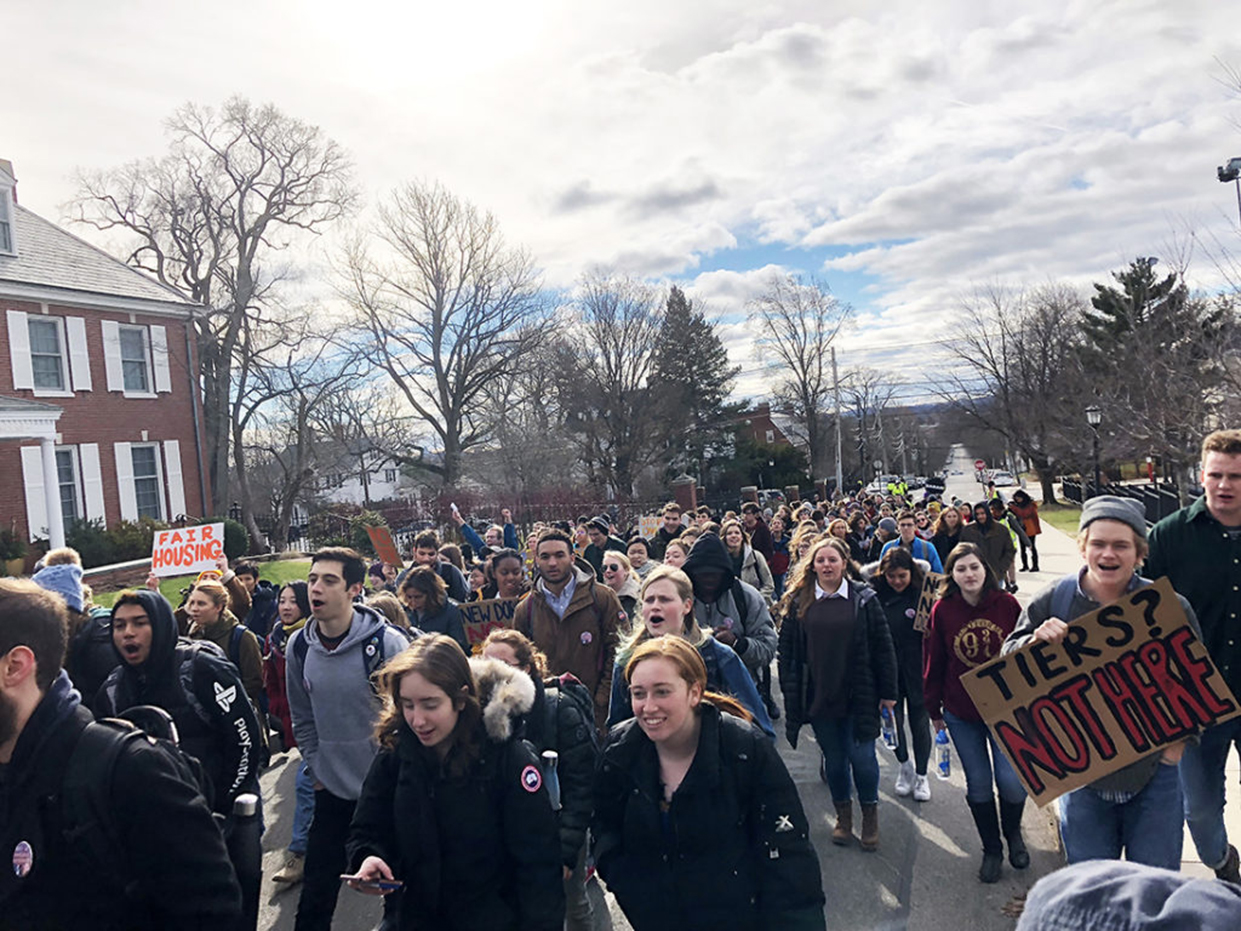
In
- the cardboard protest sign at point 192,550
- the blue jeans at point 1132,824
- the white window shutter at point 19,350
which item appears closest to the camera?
the blue jeans at point 1132,824

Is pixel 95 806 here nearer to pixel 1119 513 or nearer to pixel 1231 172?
pixel 1119 513

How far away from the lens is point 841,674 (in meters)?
5.35

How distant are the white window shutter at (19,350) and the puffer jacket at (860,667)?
76.8 feet

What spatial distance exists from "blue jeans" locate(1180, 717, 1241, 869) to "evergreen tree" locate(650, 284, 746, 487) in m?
43.8

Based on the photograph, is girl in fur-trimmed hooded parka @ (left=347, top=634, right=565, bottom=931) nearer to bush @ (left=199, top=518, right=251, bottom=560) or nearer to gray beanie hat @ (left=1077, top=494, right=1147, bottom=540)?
gray beanie hat @ (left=1077, top=494, right=1147, bottom=540)

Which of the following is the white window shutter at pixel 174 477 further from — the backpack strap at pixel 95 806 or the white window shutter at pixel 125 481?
the backpack strap at pixel 95 806

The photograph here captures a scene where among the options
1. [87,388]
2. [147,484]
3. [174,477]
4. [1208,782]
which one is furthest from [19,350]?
[1208,782]

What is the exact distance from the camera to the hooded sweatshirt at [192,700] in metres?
3.72

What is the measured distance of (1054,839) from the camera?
5258 millimetres

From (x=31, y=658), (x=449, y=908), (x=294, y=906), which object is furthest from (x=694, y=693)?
(x=294, y=906)

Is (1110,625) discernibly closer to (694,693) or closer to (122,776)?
(694,693)

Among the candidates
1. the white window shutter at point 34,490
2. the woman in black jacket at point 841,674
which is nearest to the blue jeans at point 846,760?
the woman in black jacket at point 841,674

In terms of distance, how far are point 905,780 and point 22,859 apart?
226 inches

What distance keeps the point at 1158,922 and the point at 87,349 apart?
27.9 meters
